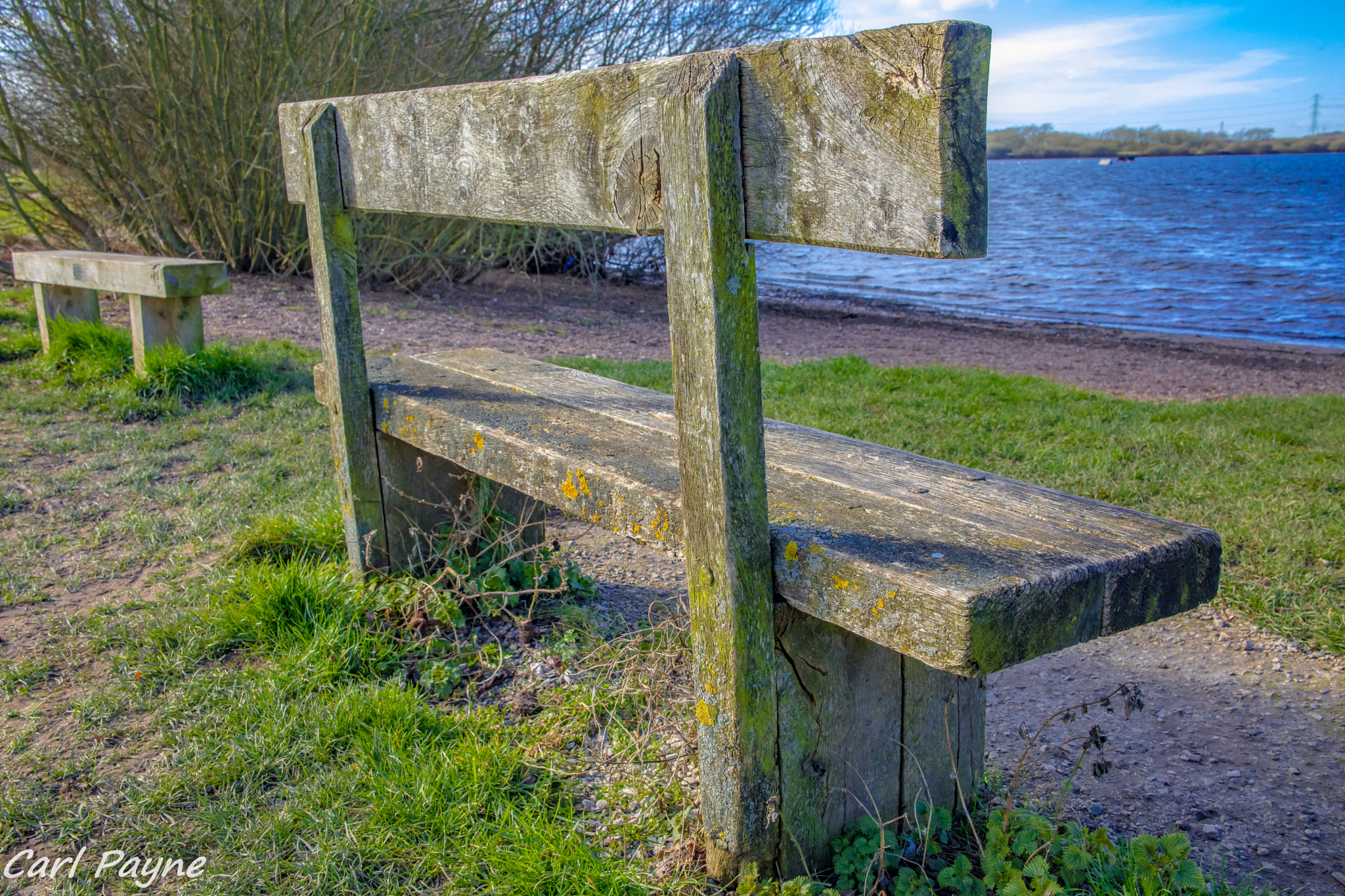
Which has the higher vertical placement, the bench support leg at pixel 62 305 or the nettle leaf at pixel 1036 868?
the bench support leg at pixel 62 305

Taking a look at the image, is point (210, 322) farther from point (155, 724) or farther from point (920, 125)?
point (920, 125)

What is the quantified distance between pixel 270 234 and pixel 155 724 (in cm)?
859

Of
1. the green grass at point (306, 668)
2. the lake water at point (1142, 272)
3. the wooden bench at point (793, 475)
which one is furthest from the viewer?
the lake water at point (1142, 272)

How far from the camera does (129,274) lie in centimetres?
576

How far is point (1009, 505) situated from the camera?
1.94m

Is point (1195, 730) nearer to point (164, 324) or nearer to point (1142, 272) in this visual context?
point (164, 324)

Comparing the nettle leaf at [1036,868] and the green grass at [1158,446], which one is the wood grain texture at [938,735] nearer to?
the nettle leaf at [1036,868]

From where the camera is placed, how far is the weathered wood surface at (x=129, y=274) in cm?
567

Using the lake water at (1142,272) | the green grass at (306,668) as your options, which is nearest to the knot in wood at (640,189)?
the green grass at (306,668)

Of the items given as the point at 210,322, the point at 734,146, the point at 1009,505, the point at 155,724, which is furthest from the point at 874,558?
the point at 210,322

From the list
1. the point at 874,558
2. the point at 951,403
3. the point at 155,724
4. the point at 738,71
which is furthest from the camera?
the point at 951,403

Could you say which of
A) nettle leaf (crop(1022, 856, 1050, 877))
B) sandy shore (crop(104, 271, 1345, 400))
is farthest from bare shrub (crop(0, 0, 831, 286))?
nettle leaf (crop(1022, 856, 1050, 877))

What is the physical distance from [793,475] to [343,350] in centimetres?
162

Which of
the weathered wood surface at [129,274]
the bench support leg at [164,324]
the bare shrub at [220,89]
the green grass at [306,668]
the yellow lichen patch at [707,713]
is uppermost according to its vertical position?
the bare shrub at [220,89]
